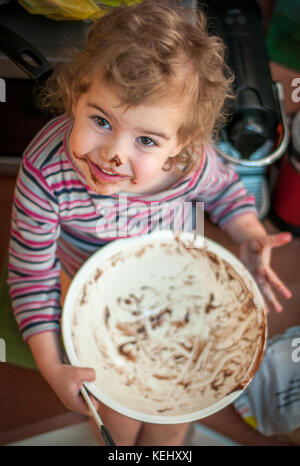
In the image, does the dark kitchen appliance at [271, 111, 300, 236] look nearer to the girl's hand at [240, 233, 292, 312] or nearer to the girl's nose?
the girl's hand at [240, 233, 292, 312]

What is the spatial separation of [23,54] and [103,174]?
0.22 meters

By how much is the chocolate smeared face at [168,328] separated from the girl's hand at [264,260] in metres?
0.07

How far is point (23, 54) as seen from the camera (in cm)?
58

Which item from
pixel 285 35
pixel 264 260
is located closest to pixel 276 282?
pixel 264 260

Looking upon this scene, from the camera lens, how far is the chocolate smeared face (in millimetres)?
560

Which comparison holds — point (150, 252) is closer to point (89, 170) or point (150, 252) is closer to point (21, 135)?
point (89, 170)

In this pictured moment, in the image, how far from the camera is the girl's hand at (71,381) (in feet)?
1.73

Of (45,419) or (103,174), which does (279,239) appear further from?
(45,419)

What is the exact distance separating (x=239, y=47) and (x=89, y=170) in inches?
13.3

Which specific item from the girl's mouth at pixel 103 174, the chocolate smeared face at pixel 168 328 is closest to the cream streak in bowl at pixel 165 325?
the chocolate smeared face at pixel 168 328

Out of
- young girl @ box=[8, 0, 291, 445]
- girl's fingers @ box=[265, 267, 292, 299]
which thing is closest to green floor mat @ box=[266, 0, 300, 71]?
young girl @ box=[8, 0, 291, 445]

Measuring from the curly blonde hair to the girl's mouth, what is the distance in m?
0.08

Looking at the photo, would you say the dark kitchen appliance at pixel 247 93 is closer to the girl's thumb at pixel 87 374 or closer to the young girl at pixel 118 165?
the young girl at pixel 118 165
